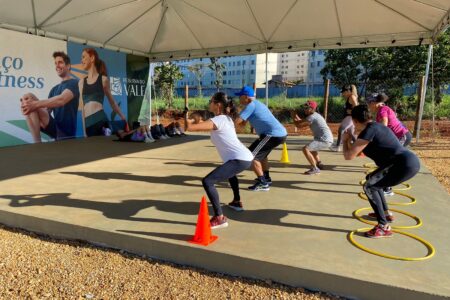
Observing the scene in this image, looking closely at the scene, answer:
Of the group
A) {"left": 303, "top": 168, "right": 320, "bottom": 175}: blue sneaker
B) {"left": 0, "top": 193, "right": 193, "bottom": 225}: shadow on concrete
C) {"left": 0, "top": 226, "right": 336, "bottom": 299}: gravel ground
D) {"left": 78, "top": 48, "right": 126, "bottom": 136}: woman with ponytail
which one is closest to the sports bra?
{"left": 78, "top": 48, "right": 126, "bottom": 136}: woman with ponytail

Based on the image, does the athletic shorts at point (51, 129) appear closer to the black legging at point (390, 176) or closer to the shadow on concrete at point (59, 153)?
the shadow on concrete at point (59, 153)

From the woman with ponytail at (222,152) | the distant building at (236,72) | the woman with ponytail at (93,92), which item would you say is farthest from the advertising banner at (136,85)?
the distant building at (236,72)

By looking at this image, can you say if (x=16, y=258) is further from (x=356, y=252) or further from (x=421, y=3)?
(x=421, y=3)

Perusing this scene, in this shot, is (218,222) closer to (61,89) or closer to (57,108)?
(57,108)

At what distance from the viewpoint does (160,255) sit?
3514 mm

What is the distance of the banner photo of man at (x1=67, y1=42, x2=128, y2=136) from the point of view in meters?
13.5

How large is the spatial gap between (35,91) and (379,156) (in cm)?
1149

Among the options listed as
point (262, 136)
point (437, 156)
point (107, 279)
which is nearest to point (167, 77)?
point (437, 156)

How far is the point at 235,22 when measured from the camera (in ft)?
39.7

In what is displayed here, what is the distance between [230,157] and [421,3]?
8311mm

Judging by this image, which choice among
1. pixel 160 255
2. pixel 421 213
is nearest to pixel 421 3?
pixel 421 213

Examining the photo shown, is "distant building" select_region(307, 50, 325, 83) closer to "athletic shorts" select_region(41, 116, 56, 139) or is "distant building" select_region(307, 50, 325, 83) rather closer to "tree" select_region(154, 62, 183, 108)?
"tree" select_region(154, 62, 183, 108)

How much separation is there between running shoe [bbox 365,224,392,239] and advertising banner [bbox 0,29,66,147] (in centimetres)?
1113

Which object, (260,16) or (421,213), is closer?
(421,213)
